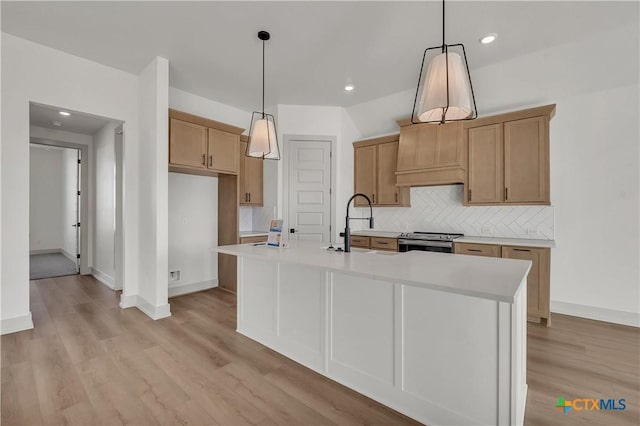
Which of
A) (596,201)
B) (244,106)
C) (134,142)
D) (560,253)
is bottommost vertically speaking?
(560,253)

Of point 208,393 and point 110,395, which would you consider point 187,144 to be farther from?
point 208,393

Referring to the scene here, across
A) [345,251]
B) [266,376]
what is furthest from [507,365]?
A: [266,376]

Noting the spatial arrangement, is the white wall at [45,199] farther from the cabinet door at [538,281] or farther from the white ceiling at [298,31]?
the cabinet door at [538,281]

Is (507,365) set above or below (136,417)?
above

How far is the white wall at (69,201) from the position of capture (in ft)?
21.5

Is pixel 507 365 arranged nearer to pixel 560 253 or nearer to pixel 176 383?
pixel 176 383

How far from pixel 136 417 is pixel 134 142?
3.29 m

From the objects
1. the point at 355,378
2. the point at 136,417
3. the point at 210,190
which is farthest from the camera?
the point at 210,190

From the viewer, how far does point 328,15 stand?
264cm

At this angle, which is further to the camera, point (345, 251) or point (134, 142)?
point (134, 142)

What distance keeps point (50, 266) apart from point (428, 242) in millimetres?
7572

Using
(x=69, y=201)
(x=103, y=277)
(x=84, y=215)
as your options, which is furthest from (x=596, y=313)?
(x=69, y=201)

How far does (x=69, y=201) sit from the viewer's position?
22.7 ft

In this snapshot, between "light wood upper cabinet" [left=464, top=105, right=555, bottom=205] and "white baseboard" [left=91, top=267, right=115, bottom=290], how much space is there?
18.4 feet
